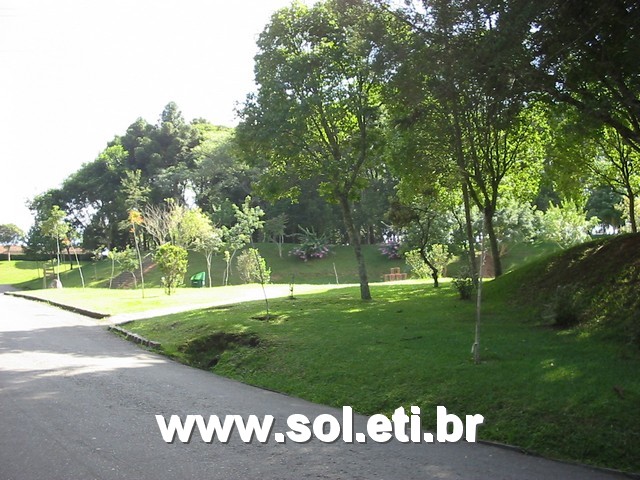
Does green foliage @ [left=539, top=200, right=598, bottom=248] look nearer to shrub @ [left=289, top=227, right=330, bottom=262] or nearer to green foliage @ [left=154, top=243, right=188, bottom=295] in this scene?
shrub @ [left=289, top=227, right=330, bottom=262]

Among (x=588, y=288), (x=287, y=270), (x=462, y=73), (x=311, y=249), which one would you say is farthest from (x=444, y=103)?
(x=311, y=249)

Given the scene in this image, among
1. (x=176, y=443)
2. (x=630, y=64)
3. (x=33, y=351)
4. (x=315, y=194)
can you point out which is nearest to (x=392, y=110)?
(x=630, y=64)

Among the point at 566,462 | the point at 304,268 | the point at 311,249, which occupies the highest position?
the point at 311,249

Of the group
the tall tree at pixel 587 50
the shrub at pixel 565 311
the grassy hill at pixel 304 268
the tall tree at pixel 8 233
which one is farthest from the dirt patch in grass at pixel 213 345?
the tall tree at pixel 8 233

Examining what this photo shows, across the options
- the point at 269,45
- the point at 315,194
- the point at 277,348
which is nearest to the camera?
the point at 277,348

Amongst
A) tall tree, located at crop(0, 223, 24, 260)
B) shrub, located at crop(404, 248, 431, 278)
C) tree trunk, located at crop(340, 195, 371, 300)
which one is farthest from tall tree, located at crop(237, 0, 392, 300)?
tall tree, located at crop(0, 223, 24, 260)

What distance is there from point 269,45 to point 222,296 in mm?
10280

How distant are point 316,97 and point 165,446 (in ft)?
39.7

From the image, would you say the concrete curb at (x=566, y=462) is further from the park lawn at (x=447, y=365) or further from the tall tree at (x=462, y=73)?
the tall tree at (x=462, y=73)

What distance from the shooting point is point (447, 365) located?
7.88 m

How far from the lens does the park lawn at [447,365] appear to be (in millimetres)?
5543

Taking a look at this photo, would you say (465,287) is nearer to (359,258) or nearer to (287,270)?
(359,258)

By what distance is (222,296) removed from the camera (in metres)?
22.6

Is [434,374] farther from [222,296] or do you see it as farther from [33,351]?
[222,296]
